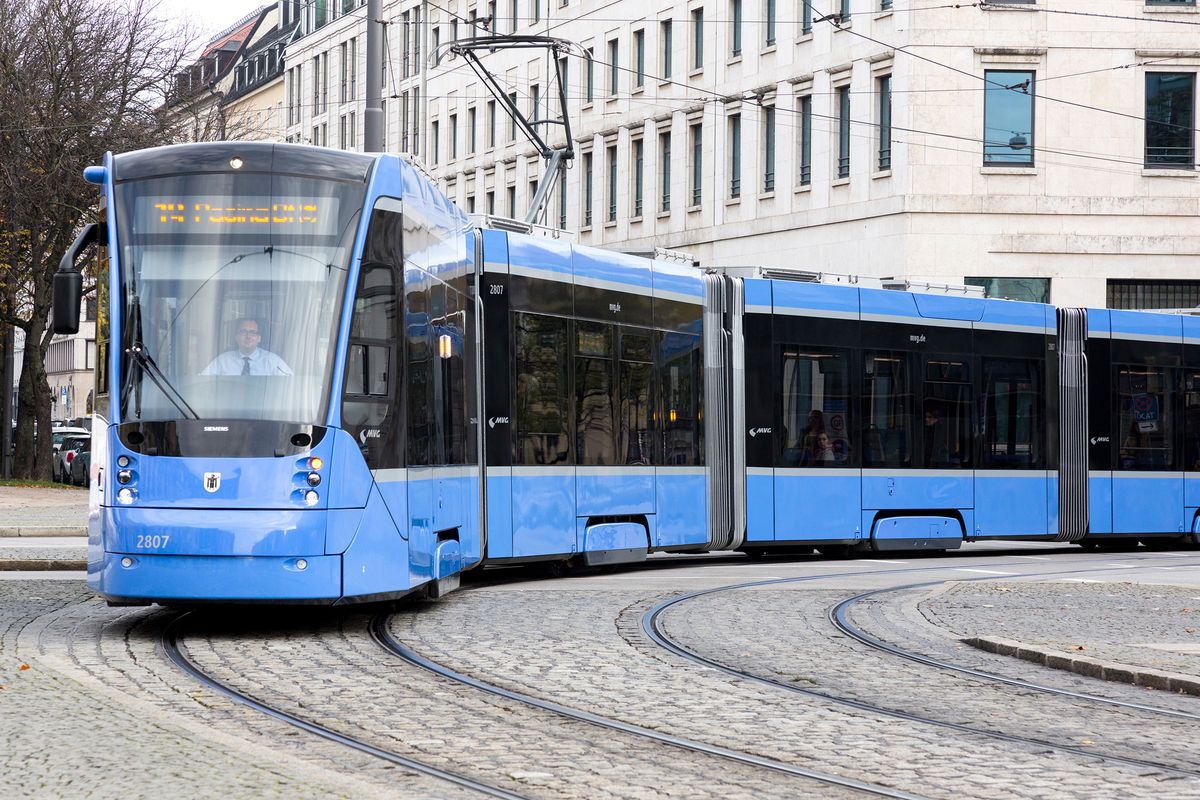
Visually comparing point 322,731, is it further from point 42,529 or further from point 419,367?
point 42,529

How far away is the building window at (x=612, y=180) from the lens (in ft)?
179

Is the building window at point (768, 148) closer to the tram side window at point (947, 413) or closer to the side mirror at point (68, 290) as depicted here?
the tram side window at point (947, 413)

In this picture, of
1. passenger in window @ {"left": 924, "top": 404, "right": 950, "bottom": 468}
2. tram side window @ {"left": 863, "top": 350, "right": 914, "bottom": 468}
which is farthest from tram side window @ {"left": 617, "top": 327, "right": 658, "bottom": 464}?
passenger in window @ {"left": 924, "top": 404, "right": 950, "bottom": 468}

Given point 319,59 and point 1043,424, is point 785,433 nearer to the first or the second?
point 1043,424

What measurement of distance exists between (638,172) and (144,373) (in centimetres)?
4263

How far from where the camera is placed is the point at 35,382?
41781mm

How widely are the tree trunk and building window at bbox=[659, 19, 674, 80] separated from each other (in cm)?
1824

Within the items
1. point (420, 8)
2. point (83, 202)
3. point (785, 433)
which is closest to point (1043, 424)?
point (785, 433)

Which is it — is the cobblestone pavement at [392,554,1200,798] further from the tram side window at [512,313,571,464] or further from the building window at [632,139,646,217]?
the building window at [632,139,646,217]

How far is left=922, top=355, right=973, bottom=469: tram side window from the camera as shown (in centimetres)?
2081

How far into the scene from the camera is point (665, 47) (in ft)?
169

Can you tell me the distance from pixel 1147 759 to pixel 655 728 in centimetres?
204

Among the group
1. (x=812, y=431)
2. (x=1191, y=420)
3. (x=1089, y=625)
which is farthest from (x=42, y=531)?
(x=1089, y=625)

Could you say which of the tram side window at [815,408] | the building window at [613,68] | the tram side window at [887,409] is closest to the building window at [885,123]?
the building window at [613,68]
